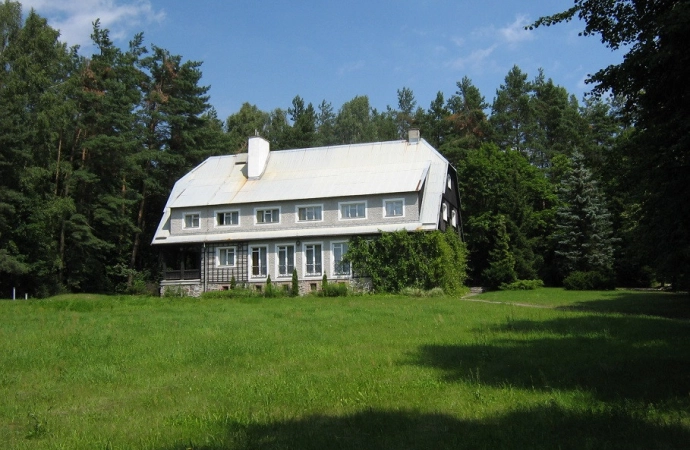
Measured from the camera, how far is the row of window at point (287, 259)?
116 ft

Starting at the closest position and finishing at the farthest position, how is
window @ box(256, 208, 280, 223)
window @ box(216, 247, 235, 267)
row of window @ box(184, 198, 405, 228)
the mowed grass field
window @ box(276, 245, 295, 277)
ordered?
the mowed grass field → row of window @ box(184, 198, 405, 228) → window @ box(276, 245, 295, 277) → window @ box(256, 208, 280, 223) → window @ box(216, 247, 235, 267)

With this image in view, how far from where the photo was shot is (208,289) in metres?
37.0

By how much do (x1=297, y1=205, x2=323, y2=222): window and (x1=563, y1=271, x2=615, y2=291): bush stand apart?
645 inches

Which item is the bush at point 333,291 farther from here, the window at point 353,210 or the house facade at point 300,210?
the window at point 353,210

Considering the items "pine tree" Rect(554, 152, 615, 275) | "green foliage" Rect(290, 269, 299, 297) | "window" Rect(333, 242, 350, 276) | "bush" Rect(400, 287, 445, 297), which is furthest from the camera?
"pine tree" Rect(554, 152, 615, 275)

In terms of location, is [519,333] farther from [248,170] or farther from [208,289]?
[248,170]

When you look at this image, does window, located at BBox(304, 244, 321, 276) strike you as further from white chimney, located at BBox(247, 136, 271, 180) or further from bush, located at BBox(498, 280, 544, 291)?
bush, located at BBox(498, 280, 544, 291)

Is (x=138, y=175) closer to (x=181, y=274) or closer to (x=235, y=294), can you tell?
(x=181, y=274)

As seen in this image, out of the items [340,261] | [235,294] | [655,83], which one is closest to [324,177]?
[340,261]

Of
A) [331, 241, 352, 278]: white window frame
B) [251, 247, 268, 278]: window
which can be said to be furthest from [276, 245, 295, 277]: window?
[331, 241, 352, 278]: white window frame

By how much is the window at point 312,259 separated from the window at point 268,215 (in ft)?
8.75

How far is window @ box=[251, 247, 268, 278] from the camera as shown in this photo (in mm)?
36656

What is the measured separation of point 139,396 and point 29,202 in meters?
32.0

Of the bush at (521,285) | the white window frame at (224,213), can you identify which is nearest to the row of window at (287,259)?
the white window frame at (224,213)
